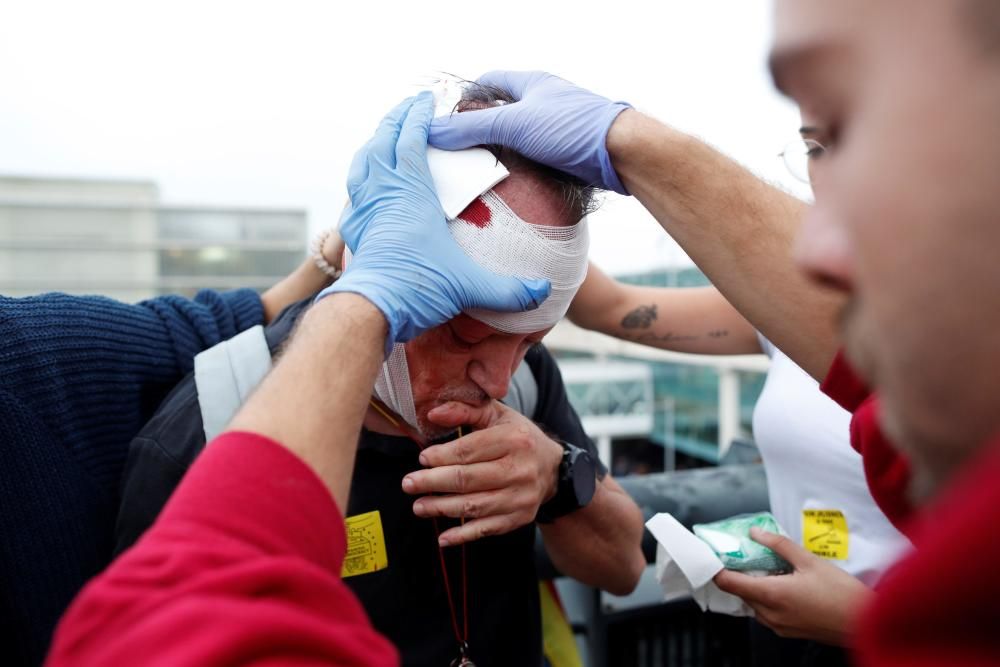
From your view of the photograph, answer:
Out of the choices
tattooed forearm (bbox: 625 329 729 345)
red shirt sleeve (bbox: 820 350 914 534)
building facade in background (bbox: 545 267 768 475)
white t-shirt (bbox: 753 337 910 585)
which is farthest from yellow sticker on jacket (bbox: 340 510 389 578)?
building facade in background (bbox: 545 267 768 475)

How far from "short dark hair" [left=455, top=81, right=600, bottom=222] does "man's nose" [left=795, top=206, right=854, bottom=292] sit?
82cm

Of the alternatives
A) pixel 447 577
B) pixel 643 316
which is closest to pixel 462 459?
pixel 447 577

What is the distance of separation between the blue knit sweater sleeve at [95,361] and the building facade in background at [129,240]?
1294 centimetres

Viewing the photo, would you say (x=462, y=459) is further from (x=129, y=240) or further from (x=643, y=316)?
(x=129, y=240)

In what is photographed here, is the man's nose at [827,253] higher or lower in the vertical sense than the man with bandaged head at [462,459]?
higher

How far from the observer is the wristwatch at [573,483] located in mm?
1466

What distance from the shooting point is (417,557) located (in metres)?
1.40

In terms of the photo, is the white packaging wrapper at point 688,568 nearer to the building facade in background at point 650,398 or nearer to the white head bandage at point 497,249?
the white head bandage at point 497,249

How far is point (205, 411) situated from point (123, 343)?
0.31 m

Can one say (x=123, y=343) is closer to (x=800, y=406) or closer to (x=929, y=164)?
(x=929, y=164)

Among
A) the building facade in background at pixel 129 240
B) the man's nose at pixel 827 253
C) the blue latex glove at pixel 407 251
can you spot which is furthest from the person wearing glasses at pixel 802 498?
the building facade in background at pixel 129 240

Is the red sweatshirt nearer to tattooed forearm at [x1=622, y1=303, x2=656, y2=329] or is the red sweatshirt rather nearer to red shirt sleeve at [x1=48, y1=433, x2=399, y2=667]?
red shirt sleeve at [x1=48, y1=433, x2=399, y2=667]

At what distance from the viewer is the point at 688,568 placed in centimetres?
149

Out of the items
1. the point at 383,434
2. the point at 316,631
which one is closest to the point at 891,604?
the point at 316,631
